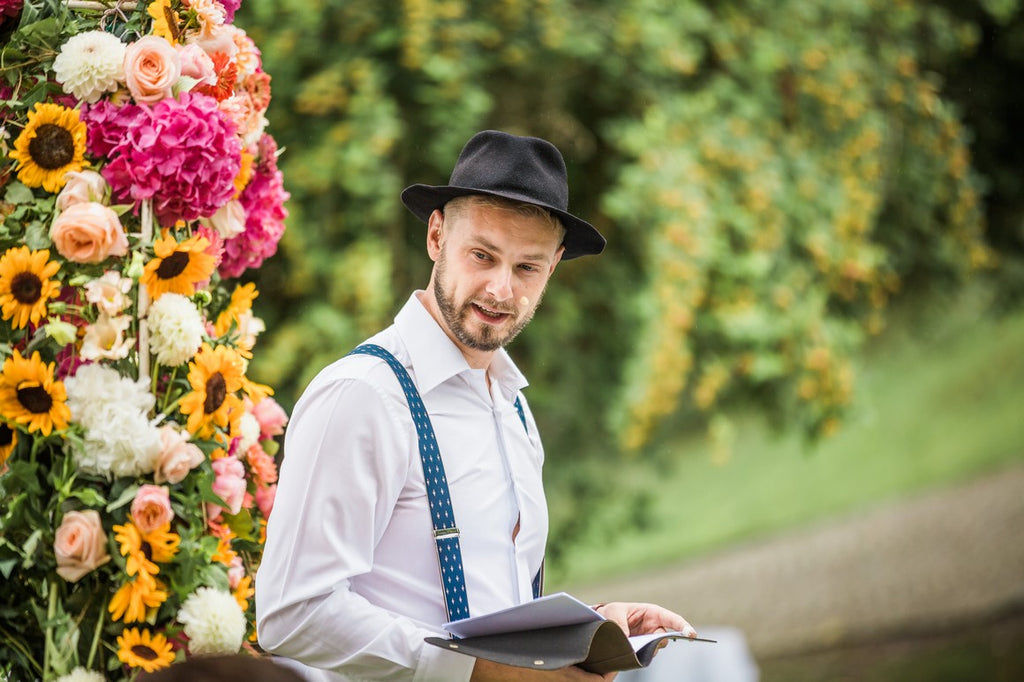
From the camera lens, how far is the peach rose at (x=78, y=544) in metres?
1.87

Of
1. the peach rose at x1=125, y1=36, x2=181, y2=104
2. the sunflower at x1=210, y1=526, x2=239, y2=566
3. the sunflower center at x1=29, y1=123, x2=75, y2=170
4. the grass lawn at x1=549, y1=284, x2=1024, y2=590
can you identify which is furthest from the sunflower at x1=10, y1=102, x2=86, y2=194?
the grass lawn at x1=549, y1=284, x2=1024, y2=590

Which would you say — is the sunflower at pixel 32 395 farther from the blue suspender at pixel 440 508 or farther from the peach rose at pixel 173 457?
the blue suspender at pixel 440 508

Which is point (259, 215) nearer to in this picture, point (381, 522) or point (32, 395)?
point (32, 395)

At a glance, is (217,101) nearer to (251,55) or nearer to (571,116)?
(251,55)

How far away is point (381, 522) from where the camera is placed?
5.54ft

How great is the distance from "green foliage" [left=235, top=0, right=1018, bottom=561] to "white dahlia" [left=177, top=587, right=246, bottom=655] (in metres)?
2.34

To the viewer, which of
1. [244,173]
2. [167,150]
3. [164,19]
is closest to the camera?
[167,150]

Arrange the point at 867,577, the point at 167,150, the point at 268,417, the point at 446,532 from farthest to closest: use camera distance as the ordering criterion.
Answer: the point at 867,577 < the point at 268,417 < the point at 167,150 < the point at 446,532

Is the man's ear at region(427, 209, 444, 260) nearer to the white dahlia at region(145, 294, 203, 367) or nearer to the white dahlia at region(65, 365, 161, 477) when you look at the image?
the white dahlia at region(145, 294, 203, 367)

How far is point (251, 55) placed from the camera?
2.22 m

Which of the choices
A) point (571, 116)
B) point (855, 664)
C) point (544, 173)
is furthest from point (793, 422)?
point (544, 173)

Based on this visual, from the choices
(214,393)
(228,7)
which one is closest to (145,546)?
(214,393)

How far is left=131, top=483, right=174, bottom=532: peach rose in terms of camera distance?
191 centimetres

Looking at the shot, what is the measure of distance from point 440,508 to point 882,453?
8.11m
